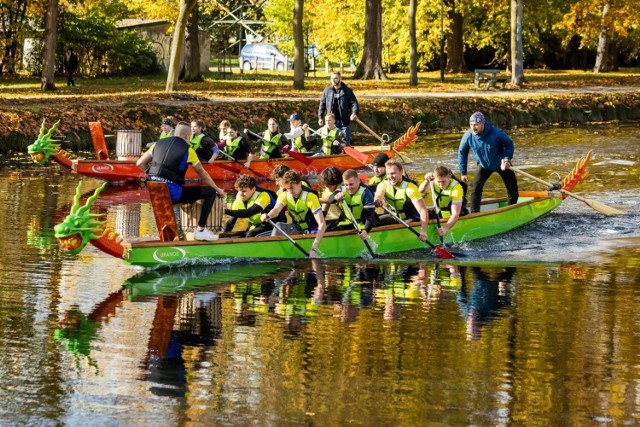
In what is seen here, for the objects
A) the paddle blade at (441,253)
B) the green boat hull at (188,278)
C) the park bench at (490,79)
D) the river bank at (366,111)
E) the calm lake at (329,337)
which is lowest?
the calm lake at (329,337)

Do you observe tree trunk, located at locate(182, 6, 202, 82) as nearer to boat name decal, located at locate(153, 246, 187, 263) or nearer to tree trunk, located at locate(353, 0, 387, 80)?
tree trunk, located at locate(353, 0, 387, 80)

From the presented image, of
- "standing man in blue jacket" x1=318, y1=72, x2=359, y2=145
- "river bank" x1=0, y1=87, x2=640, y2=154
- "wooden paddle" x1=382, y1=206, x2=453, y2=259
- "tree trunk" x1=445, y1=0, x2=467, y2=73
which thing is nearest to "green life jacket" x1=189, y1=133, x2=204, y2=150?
"standing man in blue jacket" x1=318, y1=72, x2=359, y2=145

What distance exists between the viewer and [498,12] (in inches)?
2452

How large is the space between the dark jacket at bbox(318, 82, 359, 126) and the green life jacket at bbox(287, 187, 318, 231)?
10845mm

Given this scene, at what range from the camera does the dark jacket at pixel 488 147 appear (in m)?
21.0

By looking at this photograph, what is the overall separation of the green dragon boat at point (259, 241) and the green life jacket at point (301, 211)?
40cm

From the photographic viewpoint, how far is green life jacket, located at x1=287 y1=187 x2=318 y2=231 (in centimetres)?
1814

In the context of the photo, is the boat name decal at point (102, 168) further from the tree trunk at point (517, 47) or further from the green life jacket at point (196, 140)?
the tree trunk at point (517, 47)

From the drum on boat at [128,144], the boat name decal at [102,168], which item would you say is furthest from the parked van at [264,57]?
the boat name decal at [102,168]

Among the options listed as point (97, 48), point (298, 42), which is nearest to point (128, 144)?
point (298, 42)

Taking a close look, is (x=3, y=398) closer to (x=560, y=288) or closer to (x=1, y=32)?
(x=560, y=288)

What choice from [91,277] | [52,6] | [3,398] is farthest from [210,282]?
[52,6]

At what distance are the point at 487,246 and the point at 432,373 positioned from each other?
26.6 feet

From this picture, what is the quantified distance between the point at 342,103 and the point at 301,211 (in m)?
11.3
